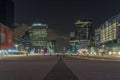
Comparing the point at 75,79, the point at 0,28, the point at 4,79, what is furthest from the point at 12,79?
the point at 0,28

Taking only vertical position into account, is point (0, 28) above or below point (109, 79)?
above

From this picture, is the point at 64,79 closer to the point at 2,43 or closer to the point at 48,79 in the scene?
the point at 48,79

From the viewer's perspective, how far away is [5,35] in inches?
7830

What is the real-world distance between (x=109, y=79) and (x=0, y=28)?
168m

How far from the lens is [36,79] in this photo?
23453 millimetres

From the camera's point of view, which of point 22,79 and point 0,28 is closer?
point 22,79

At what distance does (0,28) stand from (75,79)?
167825 mm

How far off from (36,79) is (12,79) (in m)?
1.71

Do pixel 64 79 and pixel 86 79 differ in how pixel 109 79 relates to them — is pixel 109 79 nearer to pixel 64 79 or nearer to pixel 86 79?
pixel 86 79

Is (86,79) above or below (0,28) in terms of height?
below

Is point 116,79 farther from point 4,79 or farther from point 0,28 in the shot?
point 0,28

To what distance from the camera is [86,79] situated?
2388 cm

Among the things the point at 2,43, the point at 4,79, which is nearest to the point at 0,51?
the point at 2,43

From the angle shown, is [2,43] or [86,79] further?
[2,43]
